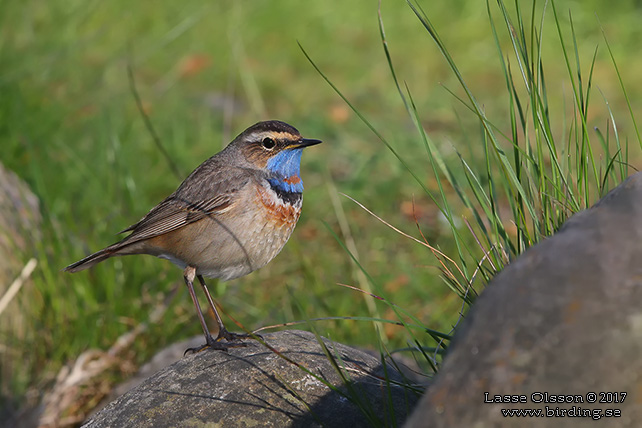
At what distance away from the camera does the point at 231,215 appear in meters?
4.26

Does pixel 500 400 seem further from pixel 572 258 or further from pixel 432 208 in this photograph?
pixel 432 208

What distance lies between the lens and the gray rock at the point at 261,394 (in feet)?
10.2

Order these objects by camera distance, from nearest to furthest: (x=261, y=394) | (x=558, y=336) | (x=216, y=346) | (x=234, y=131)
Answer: (x=558, y=336) < (x=261, y=394) < (x=216, y=346) < (x=234, y=131)

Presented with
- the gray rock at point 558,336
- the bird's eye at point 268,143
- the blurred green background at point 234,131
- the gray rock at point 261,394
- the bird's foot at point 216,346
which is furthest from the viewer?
the blurred green background at point 234,131

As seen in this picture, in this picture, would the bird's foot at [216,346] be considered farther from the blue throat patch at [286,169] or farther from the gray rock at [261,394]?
the blue throat patch at [286,169]

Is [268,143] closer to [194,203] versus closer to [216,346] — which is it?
[194,203]

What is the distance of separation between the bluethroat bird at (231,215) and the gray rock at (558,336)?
6.82 feet

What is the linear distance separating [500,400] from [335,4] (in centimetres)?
1000

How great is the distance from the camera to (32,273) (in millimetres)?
5203

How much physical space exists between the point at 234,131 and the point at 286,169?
163 inches

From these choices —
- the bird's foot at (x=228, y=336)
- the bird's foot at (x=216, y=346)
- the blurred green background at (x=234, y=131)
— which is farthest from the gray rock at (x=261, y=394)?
the bird's foot at (x=228, y=336)

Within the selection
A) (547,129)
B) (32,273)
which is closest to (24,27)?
(32,273)

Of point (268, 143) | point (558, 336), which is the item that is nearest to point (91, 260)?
point (268, 143)

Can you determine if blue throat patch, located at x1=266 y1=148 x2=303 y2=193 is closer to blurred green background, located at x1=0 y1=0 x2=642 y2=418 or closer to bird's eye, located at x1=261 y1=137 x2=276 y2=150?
bird's eye, located at x1=261 y1=137 x2=276 y2=150
